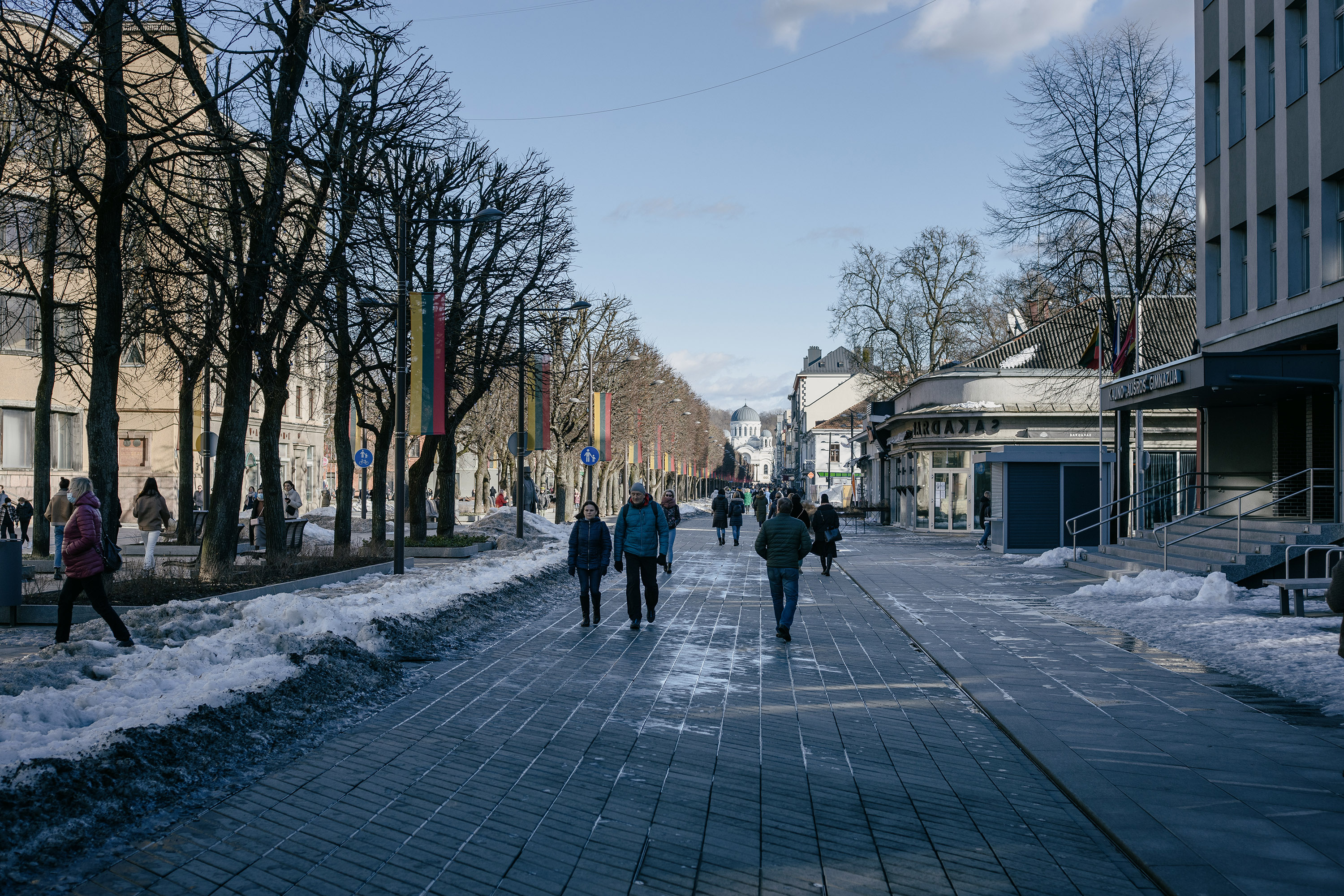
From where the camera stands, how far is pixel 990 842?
5.59m

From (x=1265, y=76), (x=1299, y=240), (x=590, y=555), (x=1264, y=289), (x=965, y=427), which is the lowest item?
(x=590, y=555)

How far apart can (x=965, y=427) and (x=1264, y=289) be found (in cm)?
2220

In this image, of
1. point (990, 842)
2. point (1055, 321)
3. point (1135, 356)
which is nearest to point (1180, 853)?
point (990, 842)

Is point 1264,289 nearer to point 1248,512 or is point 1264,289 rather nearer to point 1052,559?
point 1248,512

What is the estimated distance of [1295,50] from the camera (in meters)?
20.3

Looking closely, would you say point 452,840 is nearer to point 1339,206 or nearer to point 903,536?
point 1339,206

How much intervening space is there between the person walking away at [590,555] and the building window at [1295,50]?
575 inches

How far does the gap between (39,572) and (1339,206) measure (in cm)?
2175

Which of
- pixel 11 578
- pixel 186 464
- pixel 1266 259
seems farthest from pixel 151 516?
pixel 1266 259

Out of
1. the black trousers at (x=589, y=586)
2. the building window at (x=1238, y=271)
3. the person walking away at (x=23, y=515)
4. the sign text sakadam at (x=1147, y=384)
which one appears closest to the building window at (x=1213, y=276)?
the building window at (x=1238, y=271)

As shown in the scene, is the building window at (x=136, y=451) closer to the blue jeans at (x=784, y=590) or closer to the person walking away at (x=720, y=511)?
the person walking away at (x=720, y=511)

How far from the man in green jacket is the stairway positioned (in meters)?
8.18

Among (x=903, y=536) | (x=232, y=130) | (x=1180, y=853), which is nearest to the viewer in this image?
(x=1180, y=853)

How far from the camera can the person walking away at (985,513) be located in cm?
3449
